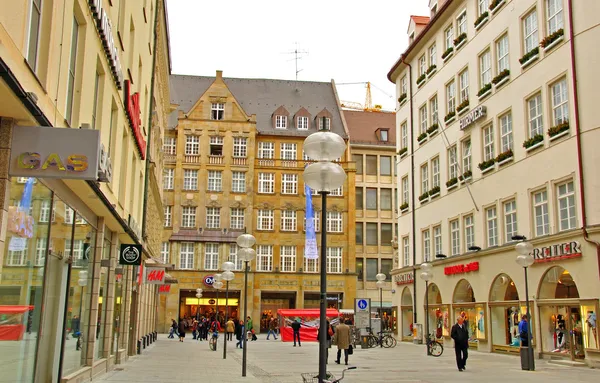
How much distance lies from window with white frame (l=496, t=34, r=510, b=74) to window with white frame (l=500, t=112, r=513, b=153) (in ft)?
7.25

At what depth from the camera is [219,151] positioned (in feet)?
208

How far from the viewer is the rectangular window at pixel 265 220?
204 ft

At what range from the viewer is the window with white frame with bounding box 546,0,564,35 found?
26.1 meters

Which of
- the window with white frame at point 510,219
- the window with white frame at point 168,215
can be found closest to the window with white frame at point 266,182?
the window with white frame at point 168,215

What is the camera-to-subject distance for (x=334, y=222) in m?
63.1

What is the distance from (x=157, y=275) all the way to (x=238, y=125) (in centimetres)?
3646

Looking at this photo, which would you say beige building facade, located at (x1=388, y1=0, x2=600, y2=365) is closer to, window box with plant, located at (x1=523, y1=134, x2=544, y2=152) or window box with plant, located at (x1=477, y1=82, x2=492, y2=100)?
window box with plant, located at (x1=523, y1=134, x2=544, y2=152)

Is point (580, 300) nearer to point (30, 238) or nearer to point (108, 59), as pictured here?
point (108, 59)

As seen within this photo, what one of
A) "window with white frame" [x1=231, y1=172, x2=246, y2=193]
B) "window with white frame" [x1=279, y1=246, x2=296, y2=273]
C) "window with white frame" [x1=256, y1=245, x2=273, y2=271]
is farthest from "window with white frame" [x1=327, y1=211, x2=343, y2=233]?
"window with white frame" [x1=231, y1=172, x2=246, y2=193]

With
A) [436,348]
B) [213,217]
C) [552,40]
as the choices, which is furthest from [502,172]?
[213,217]

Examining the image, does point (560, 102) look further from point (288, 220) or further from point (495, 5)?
point (288, 220)

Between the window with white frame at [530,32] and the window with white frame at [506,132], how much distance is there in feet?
10.2

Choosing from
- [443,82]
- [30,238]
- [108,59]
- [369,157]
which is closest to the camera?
[30,238]

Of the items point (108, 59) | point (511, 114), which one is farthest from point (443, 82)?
point (108, 59)
